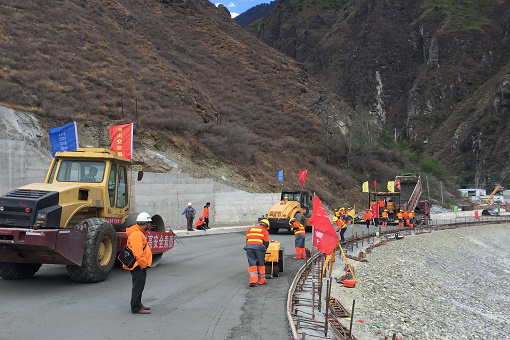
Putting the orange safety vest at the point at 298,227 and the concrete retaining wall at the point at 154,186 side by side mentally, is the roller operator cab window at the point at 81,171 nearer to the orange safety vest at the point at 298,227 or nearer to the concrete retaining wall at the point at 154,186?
the orange safety vest at the point at 298,227

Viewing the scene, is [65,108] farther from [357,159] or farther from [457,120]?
[457,120]

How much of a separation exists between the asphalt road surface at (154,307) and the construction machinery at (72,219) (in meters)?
0.58

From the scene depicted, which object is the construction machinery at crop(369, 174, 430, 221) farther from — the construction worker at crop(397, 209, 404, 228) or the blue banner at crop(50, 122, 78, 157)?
the blue banner at crop(50, 122, 78, 157)

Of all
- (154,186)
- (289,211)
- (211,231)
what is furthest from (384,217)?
(154,186)

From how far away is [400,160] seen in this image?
5912cm

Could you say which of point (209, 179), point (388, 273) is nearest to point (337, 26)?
point (209, 179)

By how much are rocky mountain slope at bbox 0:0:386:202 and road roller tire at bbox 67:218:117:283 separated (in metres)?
18.9

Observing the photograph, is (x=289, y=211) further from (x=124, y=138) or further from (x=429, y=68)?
(x=429, y=68)

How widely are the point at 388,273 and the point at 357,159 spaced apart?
38.1m

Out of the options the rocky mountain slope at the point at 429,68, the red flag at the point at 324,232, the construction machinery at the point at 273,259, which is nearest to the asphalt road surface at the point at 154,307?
the construction machinery at the point at 273,259

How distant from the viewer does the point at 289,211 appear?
23.8 m

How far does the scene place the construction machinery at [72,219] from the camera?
841 centimetres

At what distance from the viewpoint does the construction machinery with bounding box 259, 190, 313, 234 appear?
23531 mm

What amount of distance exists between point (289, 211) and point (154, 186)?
7711mm
